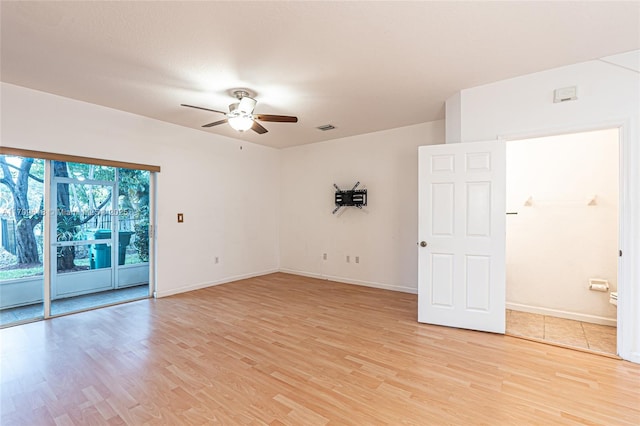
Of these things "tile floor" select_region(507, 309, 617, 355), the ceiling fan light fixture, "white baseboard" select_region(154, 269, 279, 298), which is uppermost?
the ceiling fan light fixture

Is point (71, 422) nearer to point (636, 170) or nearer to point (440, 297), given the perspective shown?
point (440, 297)

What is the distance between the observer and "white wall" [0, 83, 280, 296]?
355cm

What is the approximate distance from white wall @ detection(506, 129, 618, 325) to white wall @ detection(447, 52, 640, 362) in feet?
3.00

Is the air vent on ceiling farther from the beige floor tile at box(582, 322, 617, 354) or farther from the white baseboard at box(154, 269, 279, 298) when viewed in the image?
the beige floor tile at box(582, 322, 617, 354)

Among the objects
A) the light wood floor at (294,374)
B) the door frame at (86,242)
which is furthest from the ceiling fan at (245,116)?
the light wood floor at (294,374)

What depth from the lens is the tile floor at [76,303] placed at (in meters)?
3.51

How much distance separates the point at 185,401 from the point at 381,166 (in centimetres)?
432

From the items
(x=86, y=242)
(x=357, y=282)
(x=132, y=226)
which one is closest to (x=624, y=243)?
(x=357, y=282)

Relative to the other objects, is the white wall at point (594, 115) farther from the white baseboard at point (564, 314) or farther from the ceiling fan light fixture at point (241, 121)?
the ceiling fan light fixture at point (241, 121)

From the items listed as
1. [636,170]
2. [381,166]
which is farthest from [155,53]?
[636,170]

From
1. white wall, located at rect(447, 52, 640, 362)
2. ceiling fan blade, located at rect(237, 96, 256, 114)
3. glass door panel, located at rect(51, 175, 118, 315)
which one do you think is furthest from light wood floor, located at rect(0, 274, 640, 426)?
ceiling fan blade, located at rect(237, 96, 256, 114)

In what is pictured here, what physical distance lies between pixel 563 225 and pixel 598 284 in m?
0.76

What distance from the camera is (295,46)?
2.53 metres

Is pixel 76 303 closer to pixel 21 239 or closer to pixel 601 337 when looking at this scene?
pixel 21 239
